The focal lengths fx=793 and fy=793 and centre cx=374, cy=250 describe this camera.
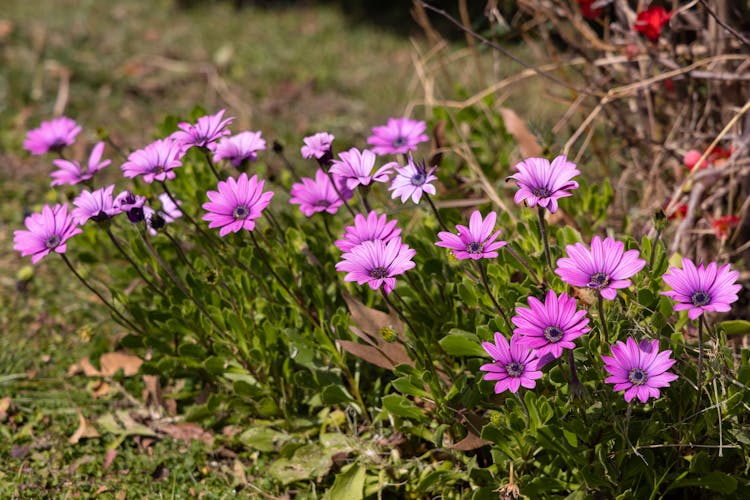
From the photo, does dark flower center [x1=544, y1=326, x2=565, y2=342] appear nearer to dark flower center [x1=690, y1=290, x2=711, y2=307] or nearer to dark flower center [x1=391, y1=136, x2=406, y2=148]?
dark flower center [x1=690, y1=290, x2=711, y2=307]

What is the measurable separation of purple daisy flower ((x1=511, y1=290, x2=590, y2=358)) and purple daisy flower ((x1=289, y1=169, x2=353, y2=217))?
73cm

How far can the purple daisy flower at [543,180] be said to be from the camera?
1.72 m

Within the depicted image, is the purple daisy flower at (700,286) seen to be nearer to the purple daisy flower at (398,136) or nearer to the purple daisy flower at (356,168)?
the purple daisy flower at (356,168)

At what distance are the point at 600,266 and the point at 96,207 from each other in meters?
1.22

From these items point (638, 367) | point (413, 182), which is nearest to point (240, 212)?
point (413, 182)

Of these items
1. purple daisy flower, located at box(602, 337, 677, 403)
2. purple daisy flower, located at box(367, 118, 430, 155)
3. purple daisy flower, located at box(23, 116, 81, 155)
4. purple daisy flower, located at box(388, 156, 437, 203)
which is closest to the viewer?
purple daisy flower, located at box(602, 337, 677, 403)

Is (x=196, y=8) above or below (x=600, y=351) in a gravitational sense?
above

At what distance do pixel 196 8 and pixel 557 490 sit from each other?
16.1ft

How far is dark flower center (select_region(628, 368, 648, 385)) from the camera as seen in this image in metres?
1.63

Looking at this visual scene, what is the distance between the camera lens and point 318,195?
2.23 m

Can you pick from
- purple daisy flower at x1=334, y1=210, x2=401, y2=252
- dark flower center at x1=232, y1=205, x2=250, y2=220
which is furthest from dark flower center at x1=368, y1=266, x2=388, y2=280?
dark flower center at x1=232, y1=205, x2=250, y2=220

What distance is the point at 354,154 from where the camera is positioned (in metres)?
2.01

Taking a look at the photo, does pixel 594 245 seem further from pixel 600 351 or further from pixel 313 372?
pixel 313 372

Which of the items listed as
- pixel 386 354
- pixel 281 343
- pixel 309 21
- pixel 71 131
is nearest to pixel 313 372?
pixel 281 343
